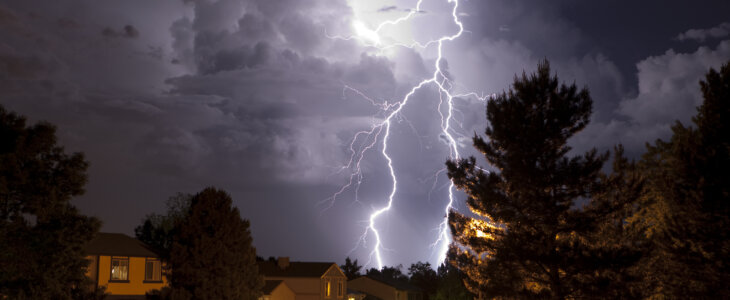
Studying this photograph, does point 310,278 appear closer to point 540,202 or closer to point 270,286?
point 270,286

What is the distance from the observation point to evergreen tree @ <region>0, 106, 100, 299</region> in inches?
750

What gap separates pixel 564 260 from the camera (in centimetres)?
1783

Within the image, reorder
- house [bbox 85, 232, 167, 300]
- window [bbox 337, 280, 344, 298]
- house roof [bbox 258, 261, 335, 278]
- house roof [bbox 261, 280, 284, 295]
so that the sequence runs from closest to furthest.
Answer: house [bbox 85, 232, 167, 300] < house roof [bbox 261, 280, 284, 295] < house roof [bbox 258, 261, 335, 278] < window [bbox 337, 280, 344, 298]

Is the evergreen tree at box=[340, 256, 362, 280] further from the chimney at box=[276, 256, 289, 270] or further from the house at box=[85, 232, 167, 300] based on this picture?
the house at box=[85, 232, 167, 300]

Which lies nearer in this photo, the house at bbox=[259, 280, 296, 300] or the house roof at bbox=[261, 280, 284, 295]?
the house at bbox=[259, 280, 296, 300]

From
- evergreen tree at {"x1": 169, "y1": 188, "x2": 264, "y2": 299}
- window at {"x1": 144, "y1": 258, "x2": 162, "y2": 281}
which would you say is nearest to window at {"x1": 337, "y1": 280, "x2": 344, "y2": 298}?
window at {"x1": 144, "y1": 258, "x2": 162, "y2": 281}

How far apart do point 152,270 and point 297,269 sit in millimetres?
18712

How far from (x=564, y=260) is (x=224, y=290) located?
12856 mm

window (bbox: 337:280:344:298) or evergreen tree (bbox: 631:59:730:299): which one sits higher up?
evergreen tree (bbox: 631:59:730:299)

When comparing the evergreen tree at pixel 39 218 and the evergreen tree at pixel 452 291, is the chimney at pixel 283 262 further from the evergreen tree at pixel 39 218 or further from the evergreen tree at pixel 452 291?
the evergreen tree at pixel 39 218

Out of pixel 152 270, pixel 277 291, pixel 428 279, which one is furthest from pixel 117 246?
pixel 428 279

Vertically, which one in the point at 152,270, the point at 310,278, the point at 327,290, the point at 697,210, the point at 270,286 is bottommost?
the point at 327,290

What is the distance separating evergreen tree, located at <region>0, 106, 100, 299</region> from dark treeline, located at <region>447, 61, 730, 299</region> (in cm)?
1297

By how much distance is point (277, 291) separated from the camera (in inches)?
1699
